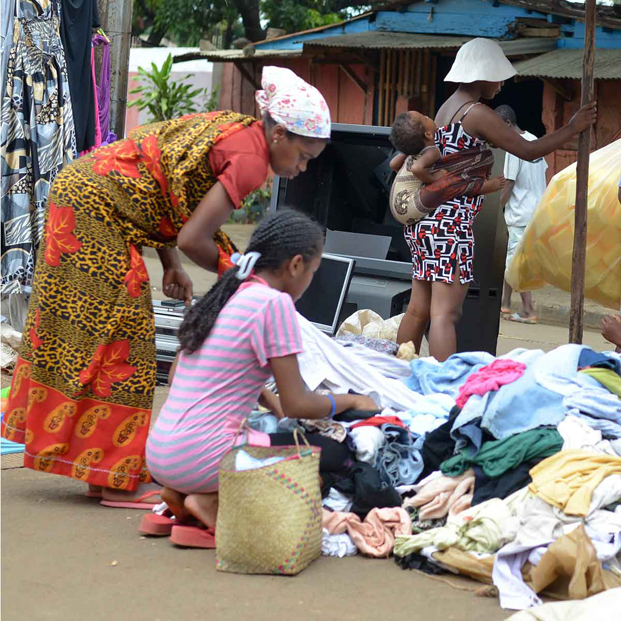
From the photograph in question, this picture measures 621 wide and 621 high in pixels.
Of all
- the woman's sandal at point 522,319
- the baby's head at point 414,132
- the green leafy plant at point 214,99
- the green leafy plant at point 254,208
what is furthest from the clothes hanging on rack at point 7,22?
the green leafy plant at point 214,99

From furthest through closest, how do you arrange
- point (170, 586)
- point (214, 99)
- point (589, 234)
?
1. point (214, 99)
2. point (589, 234)
3. point (170, 586)

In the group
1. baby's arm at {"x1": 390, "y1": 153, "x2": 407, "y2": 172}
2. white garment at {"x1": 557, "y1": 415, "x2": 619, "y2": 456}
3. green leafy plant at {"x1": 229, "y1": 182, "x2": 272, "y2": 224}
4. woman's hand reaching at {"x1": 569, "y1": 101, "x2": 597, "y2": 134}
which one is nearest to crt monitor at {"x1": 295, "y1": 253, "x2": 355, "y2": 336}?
baby's arm at {"x1": 390, "y1": 153, "x2": 407, "y2": 172}

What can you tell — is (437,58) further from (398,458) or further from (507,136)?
(398,458)

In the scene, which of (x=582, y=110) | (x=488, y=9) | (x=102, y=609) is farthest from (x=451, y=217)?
(x=488, y=9)

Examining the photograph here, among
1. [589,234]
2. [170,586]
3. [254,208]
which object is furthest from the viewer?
[254,208]

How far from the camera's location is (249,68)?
15688mm

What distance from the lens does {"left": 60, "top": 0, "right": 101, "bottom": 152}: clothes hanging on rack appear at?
5863 millimetres

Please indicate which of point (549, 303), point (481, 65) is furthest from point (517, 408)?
point (549, 303)

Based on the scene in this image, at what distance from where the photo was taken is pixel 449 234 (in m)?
5.17

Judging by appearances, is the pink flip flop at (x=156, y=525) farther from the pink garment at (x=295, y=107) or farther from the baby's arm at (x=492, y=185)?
the baby's arm at (x=492, y=185)

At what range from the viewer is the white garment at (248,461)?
10.1 ft

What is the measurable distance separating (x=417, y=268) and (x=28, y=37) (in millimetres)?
2412

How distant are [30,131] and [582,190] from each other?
2956 millimetres

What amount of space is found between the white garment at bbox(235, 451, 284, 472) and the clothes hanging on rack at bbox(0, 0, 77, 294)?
2.79 metres
